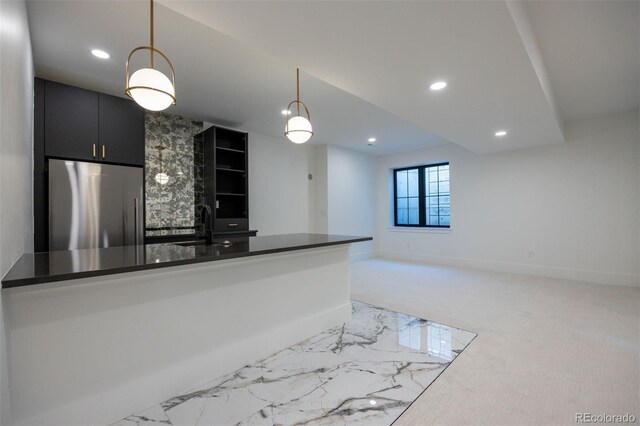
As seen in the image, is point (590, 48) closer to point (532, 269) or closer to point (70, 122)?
point (532, 269)

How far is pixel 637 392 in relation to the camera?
1769 millimetres

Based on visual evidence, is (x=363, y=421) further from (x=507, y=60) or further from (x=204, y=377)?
(x=507, y=60)

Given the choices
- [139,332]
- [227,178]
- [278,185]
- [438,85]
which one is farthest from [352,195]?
[139,332]

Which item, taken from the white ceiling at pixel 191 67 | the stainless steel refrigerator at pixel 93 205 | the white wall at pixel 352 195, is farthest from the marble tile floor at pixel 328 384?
the white wall at pixel 352 195

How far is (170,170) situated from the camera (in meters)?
4.03

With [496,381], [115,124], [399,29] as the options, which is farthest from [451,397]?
[115,124]

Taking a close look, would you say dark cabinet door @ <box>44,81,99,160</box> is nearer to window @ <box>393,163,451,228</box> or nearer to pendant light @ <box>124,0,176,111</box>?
pendant light @ <box>124,0,176,111</box>

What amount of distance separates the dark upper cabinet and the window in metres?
5.61

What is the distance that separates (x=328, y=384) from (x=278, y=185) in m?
4.19

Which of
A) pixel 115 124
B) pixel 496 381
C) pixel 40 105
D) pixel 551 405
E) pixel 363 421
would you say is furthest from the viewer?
pixel 115 124

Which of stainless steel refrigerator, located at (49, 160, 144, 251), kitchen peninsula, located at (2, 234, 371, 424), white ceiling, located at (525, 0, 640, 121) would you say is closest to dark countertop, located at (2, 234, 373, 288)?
kitchen peninsula, located at (2, 234, 371, 424)

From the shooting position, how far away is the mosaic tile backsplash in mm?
3867

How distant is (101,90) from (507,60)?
4.18 m

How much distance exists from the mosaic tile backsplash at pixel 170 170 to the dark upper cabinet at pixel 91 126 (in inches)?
20.6
